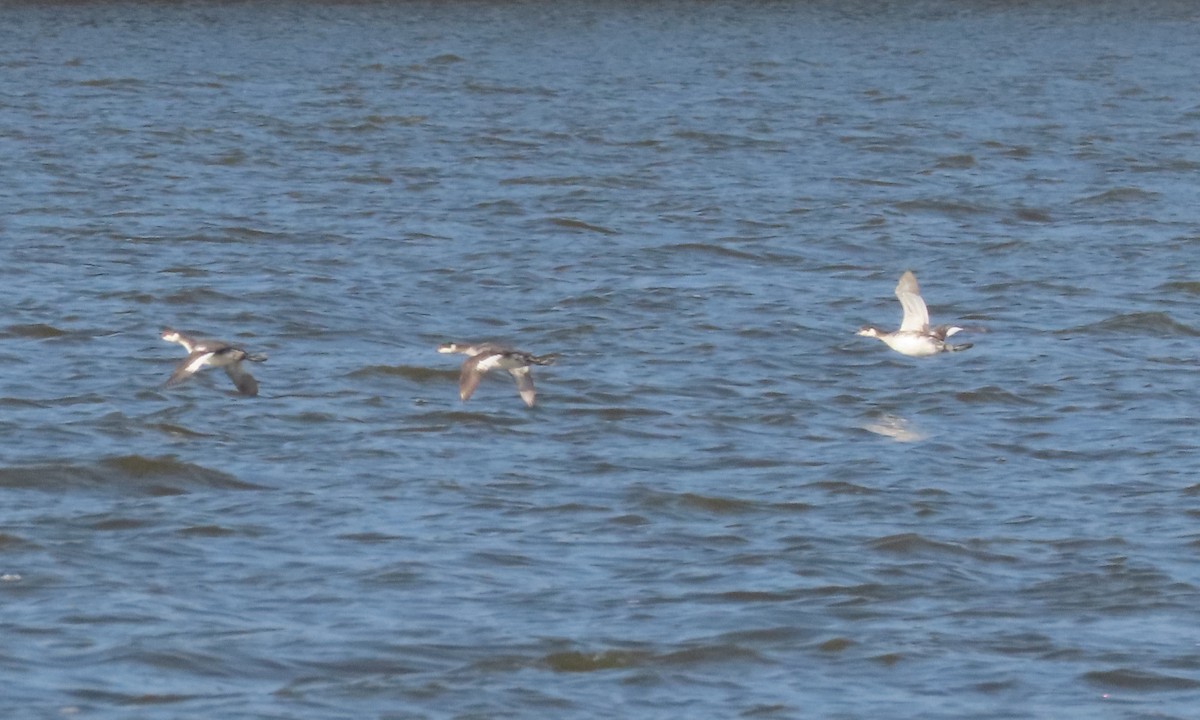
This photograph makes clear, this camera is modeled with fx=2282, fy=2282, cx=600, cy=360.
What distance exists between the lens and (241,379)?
13961 mm

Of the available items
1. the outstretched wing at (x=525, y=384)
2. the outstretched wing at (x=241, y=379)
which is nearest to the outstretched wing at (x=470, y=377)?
the outstretched wing at (x=525, y=384)

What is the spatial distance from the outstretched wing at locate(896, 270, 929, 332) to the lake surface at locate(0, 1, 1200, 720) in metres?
0.57

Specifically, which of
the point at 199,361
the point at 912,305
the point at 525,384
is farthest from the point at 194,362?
the point at 912,305

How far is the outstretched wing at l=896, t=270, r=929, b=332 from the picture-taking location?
580 inches

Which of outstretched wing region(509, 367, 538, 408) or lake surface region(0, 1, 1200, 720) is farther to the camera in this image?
outstretched wing region(509, 367, 538, 408)

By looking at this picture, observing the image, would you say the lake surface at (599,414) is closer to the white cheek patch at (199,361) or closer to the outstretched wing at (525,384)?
the outstretched wing at (525,384)

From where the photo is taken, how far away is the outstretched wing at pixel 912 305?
1473cm

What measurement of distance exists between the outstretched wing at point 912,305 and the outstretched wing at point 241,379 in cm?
418

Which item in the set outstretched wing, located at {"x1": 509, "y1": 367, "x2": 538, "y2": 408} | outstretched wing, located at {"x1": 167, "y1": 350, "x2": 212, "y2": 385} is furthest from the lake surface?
outstretched wing, located at {"x1": 167, "y1": 350, "x2": 212, "y2": 385}

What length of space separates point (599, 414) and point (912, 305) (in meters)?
2.20

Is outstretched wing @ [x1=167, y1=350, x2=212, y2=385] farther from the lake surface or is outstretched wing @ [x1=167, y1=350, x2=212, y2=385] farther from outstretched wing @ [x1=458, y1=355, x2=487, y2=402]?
outstretched wing @ [x1=458, y1=355, x2=487, y2=402]

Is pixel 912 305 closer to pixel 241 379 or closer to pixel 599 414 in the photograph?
pixel 599 414

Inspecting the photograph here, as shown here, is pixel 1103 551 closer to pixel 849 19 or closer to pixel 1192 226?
pixel 1192 226

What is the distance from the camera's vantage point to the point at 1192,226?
2269 cm
